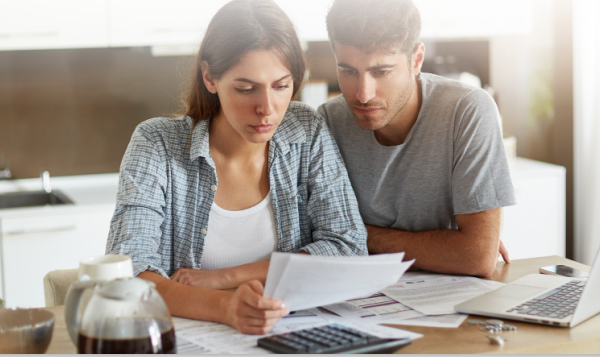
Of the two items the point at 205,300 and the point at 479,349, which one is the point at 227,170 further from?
the point at 479,349

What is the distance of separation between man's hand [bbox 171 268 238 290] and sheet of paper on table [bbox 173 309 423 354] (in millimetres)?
172

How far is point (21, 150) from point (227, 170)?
5.77 feet

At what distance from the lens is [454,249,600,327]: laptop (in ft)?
3.51

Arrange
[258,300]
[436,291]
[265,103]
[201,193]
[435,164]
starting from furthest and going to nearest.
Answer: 1. [435,164]
2. [201,193]
3. [265,103]
4. [436,291]
5. [258,300]

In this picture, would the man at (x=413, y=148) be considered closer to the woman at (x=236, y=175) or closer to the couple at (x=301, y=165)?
the couple at (x=301, y=165)

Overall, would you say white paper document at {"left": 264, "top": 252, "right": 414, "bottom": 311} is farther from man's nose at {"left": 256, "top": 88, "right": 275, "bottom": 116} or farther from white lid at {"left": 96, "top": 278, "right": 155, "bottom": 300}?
man's nose at {"left": 256, "top": 88, "right": 275, "bottom": 116}

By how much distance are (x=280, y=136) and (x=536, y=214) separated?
1878mm

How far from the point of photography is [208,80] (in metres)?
1.52

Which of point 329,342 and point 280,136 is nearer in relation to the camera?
point 329,342

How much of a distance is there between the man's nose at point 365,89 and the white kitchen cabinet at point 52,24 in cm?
157

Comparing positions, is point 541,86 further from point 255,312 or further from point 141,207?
point 255,312

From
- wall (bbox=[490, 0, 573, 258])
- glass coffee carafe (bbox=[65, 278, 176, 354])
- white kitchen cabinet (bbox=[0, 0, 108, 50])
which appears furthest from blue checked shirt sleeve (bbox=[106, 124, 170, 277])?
wall (bbox=[490, 0, 573, 258])

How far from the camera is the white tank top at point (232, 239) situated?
152cm

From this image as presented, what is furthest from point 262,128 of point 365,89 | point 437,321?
point 437,321
